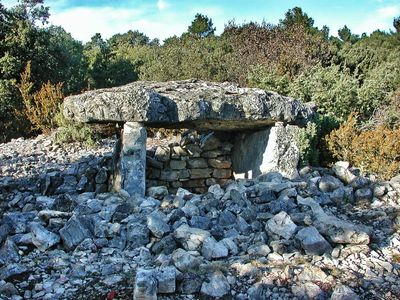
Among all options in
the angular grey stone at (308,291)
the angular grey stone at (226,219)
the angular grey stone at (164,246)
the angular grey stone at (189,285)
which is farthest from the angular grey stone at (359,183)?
the angular grey stone at (189,285)

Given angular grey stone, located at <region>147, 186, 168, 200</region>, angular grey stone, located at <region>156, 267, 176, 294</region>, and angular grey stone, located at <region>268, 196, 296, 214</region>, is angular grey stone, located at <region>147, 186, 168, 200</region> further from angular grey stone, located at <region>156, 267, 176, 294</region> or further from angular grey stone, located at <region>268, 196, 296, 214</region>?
angular grey stone, located at <region>156, 267, 176, 294</region>

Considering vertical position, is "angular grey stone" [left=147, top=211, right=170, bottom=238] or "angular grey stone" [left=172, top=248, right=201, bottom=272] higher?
"angular grey stone" [left=147, top=211, right=170, bottom=238]

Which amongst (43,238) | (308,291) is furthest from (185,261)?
(43,238)

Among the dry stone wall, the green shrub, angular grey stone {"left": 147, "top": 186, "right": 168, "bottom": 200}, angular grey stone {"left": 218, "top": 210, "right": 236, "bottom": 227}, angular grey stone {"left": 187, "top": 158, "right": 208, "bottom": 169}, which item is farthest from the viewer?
the green shrub

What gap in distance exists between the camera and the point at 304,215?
5.00 meters

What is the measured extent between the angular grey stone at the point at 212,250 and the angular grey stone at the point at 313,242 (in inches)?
29.5

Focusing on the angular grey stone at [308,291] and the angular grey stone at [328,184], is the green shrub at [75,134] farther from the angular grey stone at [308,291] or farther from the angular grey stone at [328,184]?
the angular grey stone at [308,291]

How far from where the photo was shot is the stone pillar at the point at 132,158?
6.38 meters

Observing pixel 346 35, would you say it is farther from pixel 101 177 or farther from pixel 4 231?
pixel 4 231

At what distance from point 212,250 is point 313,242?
967 mm

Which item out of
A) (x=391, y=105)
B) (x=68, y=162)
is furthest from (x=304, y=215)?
(x=391, y=105)

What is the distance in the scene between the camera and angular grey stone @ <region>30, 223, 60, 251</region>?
4434mm

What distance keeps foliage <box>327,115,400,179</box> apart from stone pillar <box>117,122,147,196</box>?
316 cm

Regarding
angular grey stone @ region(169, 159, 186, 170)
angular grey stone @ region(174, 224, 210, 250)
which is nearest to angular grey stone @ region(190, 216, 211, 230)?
angular grey stone @ region(174, 224, 210, 250)
